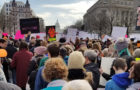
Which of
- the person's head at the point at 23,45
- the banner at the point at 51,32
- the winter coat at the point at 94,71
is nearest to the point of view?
the winter coat at the point at 94,71

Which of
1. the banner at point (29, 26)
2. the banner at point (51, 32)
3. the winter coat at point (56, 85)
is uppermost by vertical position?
the banner at point (29, 26)

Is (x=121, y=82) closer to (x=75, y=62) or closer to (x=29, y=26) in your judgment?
(x=75, y=62)

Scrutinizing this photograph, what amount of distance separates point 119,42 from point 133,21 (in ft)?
159

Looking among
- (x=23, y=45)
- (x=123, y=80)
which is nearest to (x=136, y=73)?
(x=123, y=80)

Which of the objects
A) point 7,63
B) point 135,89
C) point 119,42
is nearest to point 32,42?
point 7,63

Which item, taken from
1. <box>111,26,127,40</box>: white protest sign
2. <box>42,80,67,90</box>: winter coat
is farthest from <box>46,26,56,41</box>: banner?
<box>42,80,67,90</box>: winter coat

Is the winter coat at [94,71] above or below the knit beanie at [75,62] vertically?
below

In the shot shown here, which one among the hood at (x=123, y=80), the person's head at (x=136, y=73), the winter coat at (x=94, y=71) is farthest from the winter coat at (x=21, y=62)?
the person's head at (x=136, y=73)

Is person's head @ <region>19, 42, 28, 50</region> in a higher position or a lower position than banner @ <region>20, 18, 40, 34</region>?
lower

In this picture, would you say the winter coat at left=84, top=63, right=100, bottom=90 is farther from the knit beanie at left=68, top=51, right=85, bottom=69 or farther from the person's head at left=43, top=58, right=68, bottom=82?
the person's head at left=43, top=58, right=68, bottom=82

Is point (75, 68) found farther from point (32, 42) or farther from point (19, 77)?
point (32, 42)

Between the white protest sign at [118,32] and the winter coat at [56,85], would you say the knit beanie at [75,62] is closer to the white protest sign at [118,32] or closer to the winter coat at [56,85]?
the winter coat at [56,85]

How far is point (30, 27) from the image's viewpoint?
10781 millimetres

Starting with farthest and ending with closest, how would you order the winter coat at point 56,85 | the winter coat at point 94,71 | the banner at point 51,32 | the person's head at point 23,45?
the banner at point 51,32 → the person's head at point 23,45 → the winter coat at point 94,71 → the winter coat at point 56,85
